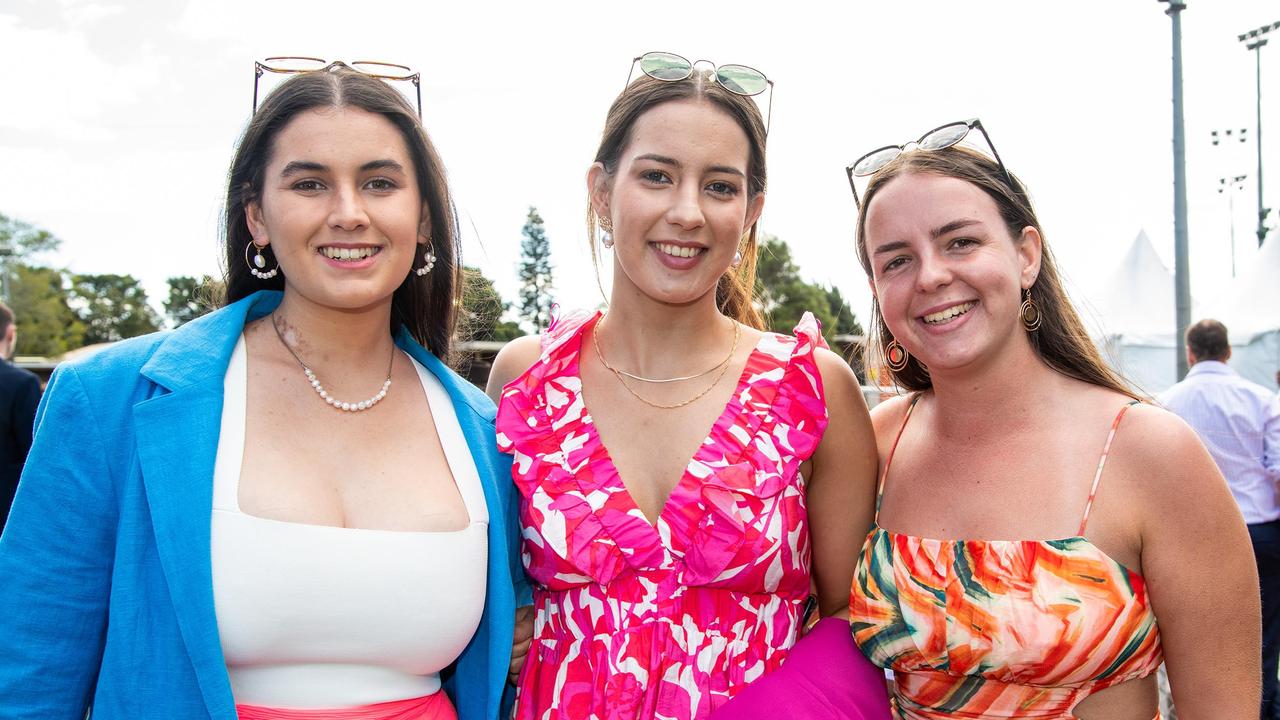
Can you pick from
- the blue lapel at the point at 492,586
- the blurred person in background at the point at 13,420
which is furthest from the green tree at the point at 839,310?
the blurred person in background at the point at 13,420

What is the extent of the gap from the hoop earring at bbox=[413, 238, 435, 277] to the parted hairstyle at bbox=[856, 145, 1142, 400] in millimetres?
1205

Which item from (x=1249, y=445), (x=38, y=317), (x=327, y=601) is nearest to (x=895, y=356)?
(x=327, y=601)

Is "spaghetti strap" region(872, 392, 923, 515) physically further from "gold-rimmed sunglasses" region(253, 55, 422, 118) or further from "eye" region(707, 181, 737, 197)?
"gold-rimmed sunglasses" region(253, 55, 422, 118)

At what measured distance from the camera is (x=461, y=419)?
7.50ft

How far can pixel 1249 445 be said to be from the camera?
5133mm

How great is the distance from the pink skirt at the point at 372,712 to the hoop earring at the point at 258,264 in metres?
1.03

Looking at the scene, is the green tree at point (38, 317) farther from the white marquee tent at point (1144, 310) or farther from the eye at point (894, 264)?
the eye at point (894, 264)

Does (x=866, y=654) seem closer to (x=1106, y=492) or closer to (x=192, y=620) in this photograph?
(x=1106, y=492)

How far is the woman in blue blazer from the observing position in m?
1.71

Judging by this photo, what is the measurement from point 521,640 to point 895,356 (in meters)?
1.34

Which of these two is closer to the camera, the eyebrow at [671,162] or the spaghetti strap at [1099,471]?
the spaghetti strap at [1099,471]

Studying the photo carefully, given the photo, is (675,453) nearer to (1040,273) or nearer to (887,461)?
(887,461)

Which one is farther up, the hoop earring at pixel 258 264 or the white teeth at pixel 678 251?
the hoop earring at pixel 258 264

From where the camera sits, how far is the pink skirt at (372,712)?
1.79m
